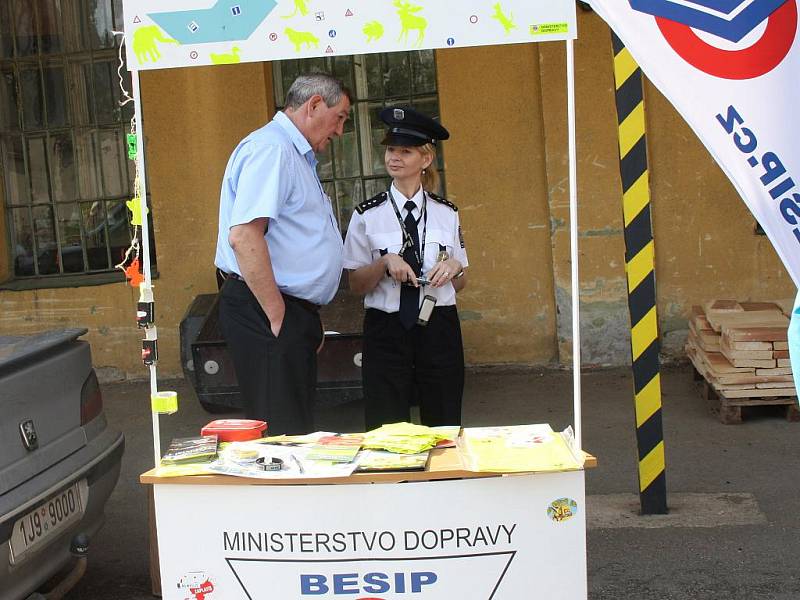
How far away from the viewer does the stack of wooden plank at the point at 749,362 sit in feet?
19.7

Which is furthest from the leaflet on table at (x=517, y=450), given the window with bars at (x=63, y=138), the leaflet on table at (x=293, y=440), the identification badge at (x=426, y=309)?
the window with bars at (x=63, y=138)

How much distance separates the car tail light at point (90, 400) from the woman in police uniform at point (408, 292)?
118cm

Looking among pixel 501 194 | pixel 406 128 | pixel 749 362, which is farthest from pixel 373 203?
pixel 501 194

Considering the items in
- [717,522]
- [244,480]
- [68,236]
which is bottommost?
[717,522]

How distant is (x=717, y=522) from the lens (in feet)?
15.7

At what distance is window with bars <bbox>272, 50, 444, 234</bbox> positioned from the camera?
7719 mm

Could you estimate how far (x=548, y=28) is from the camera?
3186 millimetres

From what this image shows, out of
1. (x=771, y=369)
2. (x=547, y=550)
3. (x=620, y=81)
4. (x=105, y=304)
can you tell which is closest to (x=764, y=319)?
(x=771, y=369)

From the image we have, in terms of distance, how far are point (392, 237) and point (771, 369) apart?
2737mm

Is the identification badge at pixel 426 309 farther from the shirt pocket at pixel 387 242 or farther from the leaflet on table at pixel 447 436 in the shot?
the leaflet on table at pixel 447 436

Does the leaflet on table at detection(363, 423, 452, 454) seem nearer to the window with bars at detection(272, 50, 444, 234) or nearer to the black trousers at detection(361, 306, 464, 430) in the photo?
the black trousers at detection(361, 306, 464, 430)

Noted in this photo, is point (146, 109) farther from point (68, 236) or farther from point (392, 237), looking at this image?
point (392, 237)

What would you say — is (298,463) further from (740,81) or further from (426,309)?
(740,81)

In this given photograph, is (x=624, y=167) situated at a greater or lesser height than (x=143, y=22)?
lesser
